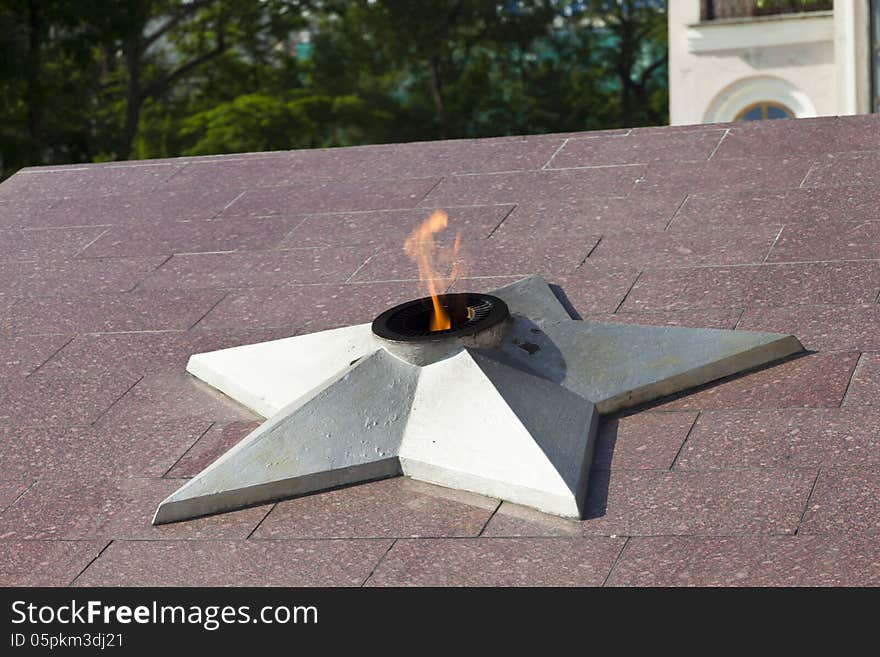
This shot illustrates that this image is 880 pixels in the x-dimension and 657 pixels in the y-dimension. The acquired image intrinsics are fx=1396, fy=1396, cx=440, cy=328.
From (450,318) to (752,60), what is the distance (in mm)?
23126

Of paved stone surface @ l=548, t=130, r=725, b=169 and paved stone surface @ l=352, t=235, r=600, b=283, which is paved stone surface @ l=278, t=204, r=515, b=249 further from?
paved stone surface @ l=548, t=130, r=725, b=169

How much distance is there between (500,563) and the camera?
→ 4.13 meters

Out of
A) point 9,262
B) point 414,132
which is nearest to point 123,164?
point 9,262

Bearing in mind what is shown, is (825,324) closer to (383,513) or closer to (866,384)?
(866,384)

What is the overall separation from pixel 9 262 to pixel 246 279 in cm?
158

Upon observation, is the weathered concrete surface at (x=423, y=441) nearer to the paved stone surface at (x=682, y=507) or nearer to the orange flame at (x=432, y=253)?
the paved stone surface at (x=682, y=507)

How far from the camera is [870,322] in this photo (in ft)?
17.8

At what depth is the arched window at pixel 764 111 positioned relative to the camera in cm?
2752

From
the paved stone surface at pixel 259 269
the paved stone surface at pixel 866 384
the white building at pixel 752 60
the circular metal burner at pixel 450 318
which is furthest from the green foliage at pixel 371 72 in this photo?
the paved stone surface at pixel 866 384

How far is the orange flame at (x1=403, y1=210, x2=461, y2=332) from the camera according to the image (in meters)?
6.50

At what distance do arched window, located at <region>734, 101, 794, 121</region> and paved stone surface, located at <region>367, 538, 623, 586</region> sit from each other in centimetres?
2443

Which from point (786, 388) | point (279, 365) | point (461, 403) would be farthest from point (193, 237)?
point (786, 388)

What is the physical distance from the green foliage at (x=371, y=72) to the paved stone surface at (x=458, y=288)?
86.6 ft
